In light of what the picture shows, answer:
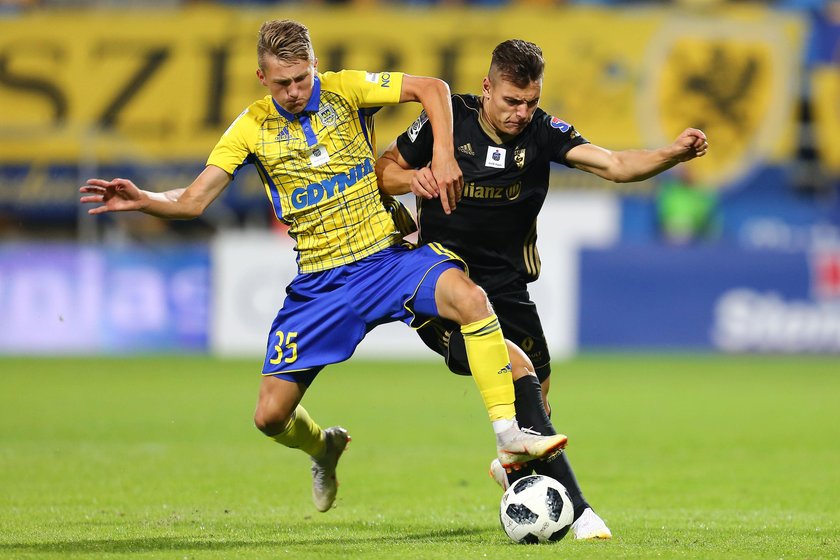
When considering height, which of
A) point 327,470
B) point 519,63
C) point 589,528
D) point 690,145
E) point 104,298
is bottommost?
point 104,298

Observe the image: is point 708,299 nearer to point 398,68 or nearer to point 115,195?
point 398,68

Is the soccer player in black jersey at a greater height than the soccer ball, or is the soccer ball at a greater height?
the soccer player in black jersey

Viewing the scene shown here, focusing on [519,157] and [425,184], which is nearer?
[425,184]

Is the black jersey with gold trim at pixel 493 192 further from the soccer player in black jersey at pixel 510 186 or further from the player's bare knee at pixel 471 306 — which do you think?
the player's bare knee at pixel 471 306

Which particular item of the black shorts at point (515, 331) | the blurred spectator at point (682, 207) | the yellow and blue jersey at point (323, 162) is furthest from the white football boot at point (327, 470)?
the blurred spectator at point (682, 207)

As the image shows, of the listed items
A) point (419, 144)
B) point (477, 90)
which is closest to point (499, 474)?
point (419, 144)

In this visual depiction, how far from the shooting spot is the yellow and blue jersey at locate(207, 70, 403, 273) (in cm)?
623

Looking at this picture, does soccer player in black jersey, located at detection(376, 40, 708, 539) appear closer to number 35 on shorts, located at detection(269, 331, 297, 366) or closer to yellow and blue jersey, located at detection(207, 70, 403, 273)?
yellow and blue jersey, located at detection(207, 70, 403, 273)

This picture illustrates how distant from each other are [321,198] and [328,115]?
0.40 m

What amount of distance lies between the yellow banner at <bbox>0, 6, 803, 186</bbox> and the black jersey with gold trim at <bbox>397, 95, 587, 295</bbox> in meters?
16.6

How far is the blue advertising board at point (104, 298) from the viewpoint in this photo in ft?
60.7

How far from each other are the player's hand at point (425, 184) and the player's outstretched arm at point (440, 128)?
0.02m

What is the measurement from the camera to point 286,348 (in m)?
6.28

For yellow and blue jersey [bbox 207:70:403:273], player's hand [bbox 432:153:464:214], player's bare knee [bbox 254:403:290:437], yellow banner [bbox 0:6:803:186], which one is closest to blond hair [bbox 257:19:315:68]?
yellow and blue jersey [bbox 207:70:403:273]
